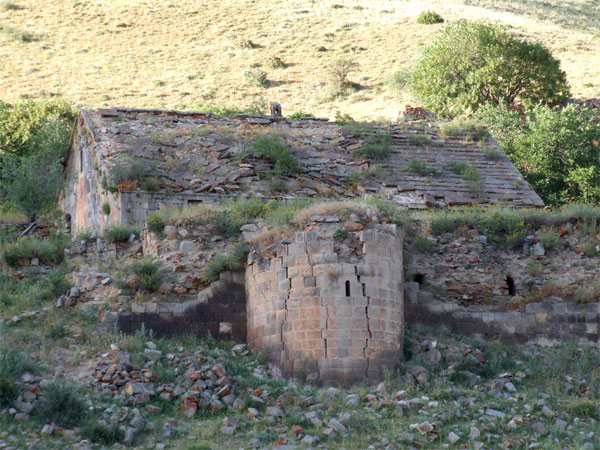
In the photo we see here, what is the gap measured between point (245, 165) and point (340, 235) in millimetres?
7434

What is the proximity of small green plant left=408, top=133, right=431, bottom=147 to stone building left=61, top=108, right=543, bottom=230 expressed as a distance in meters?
0.03

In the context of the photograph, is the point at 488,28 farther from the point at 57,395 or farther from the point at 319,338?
the point at 57,395

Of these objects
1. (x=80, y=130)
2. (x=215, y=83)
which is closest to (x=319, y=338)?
(x=80, y=130)

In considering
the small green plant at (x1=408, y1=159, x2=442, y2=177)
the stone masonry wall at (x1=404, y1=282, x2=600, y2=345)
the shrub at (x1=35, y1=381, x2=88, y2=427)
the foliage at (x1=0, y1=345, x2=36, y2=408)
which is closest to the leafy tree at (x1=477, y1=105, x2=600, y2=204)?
the small green plant at (x1=408, y1=159, x2=442, y2=177)

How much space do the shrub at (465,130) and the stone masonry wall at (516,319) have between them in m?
9.99

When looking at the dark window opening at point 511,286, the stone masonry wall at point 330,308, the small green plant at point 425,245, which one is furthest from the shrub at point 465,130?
the stone masonry wall at point 330,308

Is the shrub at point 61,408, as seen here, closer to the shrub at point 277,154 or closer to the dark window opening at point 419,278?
the dark window opening at point 419,278

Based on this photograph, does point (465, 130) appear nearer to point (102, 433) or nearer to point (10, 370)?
point (10, 370)

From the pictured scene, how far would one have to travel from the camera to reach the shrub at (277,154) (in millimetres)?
23062

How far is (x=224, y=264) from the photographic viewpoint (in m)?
17.1

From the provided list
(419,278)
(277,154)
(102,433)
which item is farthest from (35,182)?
(102,433)

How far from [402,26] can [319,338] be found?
4517cm

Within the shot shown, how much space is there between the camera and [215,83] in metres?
49.1

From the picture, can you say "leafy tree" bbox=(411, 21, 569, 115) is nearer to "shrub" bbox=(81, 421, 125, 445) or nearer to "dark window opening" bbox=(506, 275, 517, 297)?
"dark window opening" bbox=(506, 275, 517, 297)
